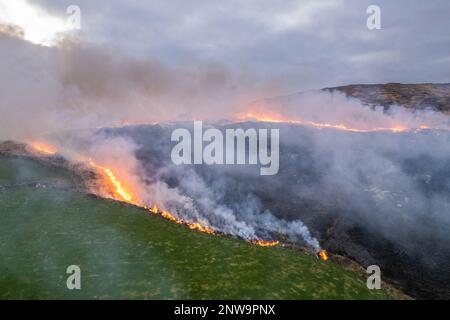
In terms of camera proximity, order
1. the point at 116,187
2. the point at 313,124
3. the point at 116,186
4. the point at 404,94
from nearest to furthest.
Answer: the point at 116,187 < the point at 116,186 < the point at 313,124 < the point at 404,94

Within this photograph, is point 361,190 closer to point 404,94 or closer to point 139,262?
point 139,262

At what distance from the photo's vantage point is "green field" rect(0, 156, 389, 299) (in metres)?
21.1

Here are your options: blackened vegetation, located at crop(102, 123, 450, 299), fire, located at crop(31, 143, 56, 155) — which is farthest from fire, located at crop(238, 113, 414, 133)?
fire, located at crop(31, 143, 56, 155)

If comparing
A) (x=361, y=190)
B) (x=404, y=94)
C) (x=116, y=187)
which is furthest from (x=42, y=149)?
(x=404, y=94)

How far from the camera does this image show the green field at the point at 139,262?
21.1 meters

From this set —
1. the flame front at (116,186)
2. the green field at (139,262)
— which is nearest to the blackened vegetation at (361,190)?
the flame front at (116,186)

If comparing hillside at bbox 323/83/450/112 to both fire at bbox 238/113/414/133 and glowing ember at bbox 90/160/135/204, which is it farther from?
glowing ember at bbox 90/160/135/204

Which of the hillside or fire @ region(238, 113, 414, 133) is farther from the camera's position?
the hillside

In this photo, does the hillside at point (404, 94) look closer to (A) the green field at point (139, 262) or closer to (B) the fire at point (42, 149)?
(B) the fire at point (42, 149)

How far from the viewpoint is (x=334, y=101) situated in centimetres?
8412

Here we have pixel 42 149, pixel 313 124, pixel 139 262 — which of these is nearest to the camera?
pixel 139 262

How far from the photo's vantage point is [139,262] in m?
24.0

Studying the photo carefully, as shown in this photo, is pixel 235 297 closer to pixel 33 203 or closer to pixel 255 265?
pixel 255 265
